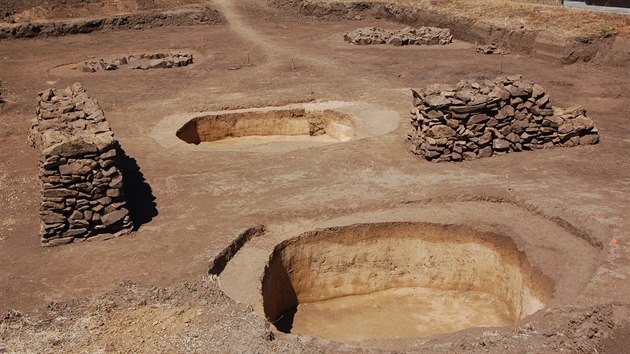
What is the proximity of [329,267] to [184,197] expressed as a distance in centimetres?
329

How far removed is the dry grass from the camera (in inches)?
880

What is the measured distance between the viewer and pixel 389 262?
11.6 m

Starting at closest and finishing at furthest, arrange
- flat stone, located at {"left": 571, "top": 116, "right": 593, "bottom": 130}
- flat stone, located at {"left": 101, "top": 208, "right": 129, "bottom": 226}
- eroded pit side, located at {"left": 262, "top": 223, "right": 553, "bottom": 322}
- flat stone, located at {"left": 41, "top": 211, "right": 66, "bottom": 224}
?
1. flat stone, located at {"left": 41, "top": 211, "right": 66, "bottom": 224}
2. flat stone, located at {"left": 101, "top": 208, "right": 129, "bottom": 226}
3. eroded pit side, located at {"left": 262, "top": 223, "right": 553, "bottom": 322}
4. flat stone, located at {"left": 571, "top": 116, "right": 593, "bottom": 130}

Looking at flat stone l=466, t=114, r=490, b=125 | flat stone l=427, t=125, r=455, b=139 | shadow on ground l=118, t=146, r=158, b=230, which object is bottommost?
shadow on ground l=118, t=146, r=158, b=230

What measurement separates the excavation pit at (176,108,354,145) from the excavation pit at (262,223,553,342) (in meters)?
7.20

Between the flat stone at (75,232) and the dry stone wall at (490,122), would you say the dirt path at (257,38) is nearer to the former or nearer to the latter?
the dry stone wall at (490,122)

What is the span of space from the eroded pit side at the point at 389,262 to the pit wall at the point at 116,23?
25.5 m

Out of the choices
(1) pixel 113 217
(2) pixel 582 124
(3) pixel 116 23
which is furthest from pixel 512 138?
(3) pixel 116 23

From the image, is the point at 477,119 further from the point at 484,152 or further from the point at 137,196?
the point at 137,196

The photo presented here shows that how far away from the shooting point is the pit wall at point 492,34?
21.7 metres

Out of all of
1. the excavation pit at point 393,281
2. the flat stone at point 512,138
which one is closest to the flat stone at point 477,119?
the flat stone at point 512,138

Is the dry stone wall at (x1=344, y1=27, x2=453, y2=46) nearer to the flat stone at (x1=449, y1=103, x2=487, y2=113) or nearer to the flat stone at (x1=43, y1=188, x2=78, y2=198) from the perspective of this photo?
the flat stone at (x1=449, y1=103, x2=487, y2=113)

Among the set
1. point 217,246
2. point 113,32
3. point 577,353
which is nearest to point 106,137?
point 217,246

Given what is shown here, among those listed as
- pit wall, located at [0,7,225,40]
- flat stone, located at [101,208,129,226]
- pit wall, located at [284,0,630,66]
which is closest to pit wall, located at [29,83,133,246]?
flat stone, located at [101,208,129,226]
